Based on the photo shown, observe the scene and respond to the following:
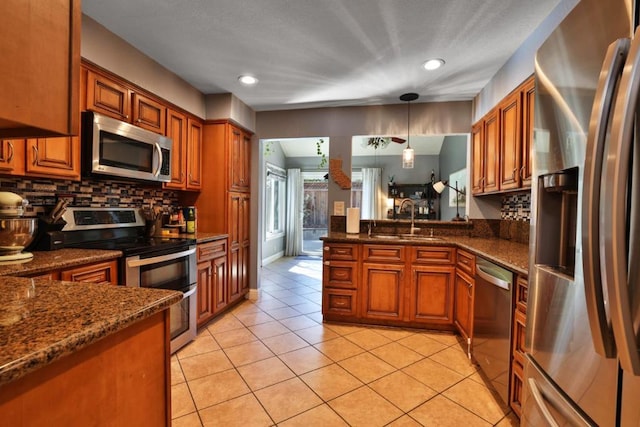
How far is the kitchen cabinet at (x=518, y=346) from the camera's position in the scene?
153 centimetres

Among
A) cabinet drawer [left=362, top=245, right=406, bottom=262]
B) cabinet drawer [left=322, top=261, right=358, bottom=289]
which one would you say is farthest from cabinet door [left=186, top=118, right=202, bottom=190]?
cabinet drawer [left=362, top=245, right=406, bottom=262]

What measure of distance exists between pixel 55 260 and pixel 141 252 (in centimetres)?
49

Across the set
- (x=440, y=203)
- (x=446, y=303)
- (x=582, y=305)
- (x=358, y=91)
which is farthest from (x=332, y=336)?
(x=440, y=203)

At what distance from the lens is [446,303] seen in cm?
271

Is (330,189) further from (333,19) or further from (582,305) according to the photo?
(582,305)

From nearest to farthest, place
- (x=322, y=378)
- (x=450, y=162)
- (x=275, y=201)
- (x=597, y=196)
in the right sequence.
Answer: (x=597, y=196) < (x=322, y=378) < (x=450, y=162) < (x=275, y=201)

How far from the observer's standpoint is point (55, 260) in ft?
5.11

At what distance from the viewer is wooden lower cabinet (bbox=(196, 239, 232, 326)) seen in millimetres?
2713

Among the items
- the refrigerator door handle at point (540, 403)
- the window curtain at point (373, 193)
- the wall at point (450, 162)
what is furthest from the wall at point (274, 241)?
the refrigerator door handle at point (540, 403)

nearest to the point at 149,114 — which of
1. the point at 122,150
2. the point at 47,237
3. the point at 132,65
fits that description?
the point at 132,65

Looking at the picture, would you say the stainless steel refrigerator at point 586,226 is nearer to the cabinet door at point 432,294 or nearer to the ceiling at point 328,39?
the ceiling at point 328,39

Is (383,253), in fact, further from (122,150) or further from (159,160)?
(122,150)

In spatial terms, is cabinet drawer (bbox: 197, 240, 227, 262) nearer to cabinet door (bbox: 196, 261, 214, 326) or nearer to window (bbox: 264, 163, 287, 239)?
cabinet door (bbox: 196, 261, 214, 326)

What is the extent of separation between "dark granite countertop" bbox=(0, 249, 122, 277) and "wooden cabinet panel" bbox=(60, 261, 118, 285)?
34mm
